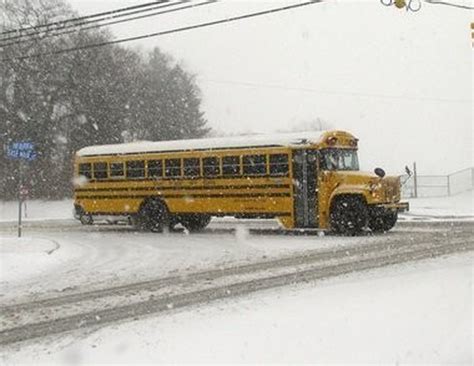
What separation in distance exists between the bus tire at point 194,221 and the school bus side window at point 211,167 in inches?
75.7

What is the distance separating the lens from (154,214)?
23.9 meters

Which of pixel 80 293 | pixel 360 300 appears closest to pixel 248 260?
pixel 80 293

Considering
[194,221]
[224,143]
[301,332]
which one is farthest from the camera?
[194,221]

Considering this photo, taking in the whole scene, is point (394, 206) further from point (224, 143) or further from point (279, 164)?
point (224, 143)

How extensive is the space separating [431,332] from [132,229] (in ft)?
60.6

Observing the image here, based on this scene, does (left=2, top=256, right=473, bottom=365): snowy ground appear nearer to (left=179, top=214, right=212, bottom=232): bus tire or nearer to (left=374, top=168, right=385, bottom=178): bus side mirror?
(left=374, top=168, right=385, bottom=178): bus side mirror

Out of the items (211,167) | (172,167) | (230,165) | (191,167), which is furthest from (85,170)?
(230,165)

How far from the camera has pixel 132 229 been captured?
1028 inches

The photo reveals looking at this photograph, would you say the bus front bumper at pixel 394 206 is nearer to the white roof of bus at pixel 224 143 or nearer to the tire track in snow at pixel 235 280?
the tire track in snow at pixel 235 280

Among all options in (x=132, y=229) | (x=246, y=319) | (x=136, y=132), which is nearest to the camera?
(x=246, y=319)

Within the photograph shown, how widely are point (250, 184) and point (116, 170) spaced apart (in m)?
5.06

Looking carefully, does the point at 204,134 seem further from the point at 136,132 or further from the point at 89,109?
the point at 89,109

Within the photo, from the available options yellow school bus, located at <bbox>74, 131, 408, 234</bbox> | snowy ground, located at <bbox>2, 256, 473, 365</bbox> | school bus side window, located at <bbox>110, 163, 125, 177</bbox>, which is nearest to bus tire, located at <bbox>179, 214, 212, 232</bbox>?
yellow school bus, located at <bbox>74, 131, 408, 234</bbox>

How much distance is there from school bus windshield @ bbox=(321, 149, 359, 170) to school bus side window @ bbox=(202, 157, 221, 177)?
3130mm
